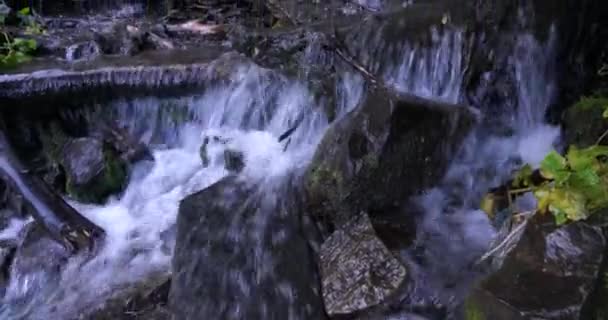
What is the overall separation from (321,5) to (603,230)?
18.5 ft

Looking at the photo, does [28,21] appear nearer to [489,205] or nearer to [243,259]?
[243,259]

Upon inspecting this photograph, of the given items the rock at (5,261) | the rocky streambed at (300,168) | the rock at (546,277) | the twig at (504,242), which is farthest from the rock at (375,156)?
the rock at (5,261)

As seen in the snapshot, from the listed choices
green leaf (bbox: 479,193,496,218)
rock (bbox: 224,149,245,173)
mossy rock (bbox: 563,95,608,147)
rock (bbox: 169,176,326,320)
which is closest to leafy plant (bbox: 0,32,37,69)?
rock (bbox: 224,149,245,173)

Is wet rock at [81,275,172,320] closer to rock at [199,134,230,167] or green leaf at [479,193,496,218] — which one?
rock at [199,134,230,167]

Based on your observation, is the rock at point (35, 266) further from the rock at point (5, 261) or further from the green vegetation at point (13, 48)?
the green vegetation at point (13, 48)

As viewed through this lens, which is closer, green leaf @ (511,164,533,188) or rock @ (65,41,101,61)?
green leaf @ (511,164,533,188)

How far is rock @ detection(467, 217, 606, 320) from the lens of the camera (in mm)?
2344

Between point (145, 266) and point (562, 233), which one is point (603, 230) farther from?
point (145, 266)

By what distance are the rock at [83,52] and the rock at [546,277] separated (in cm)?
546

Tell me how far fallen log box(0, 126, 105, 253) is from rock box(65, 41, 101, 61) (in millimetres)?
2099

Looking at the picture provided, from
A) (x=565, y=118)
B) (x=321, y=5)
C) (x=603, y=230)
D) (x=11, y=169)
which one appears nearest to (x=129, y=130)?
(x=11, y=169)

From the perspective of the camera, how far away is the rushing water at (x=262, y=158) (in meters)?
4.19

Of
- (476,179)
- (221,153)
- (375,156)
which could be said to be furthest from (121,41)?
(476,179)

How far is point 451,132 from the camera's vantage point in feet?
14.4
